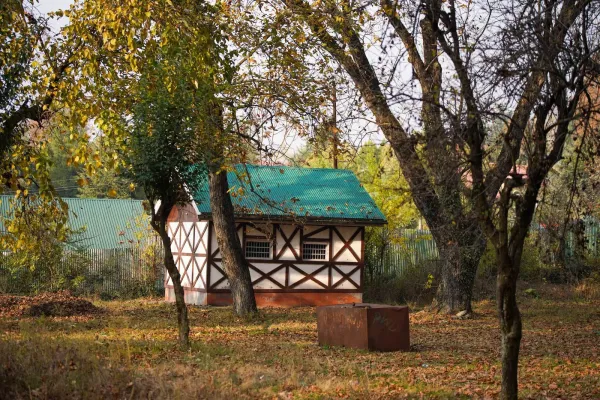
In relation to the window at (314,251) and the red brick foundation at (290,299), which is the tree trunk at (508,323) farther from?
the window at (314,251)

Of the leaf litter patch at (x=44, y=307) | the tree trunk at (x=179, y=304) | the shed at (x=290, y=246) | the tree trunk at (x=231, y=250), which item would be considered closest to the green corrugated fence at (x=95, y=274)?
the shed at (x=290, y=246)

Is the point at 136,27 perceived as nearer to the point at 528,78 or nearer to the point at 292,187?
the point at 528,78

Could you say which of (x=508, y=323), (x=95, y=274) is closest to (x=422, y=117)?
(x=508, y=323)

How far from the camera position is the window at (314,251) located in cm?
2577

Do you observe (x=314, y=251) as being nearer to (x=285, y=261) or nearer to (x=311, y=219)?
(x=285, y=261)

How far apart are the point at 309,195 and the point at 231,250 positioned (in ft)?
21.1

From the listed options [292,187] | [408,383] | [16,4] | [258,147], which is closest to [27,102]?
[16,4]

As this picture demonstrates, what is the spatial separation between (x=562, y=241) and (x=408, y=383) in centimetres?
297

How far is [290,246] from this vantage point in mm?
25453

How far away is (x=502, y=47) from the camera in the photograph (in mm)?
8430

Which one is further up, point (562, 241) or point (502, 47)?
point (502, 47)

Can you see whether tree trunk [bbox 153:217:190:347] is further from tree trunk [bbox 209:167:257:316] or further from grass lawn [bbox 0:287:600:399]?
tree trunk [bbox 209:167:257:316]

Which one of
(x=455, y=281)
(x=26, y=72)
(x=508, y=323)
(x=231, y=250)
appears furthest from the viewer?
(x=455, y=281)

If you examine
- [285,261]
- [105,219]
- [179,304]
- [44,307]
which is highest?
[105,219]
